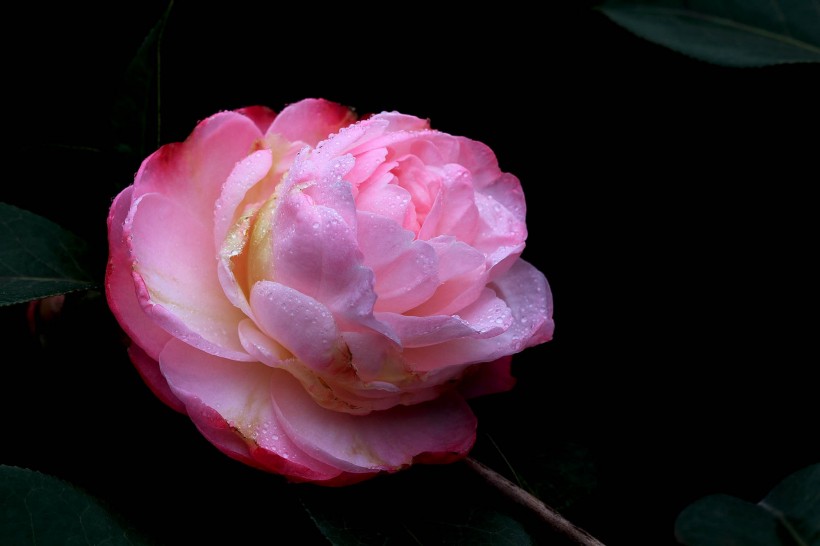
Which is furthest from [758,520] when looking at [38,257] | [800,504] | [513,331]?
[38,257]

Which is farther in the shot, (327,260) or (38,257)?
(38,257)

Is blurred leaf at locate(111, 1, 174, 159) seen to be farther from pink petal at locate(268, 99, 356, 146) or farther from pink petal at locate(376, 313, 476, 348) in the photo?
pink petal at locate(376, 313, 476, 348)

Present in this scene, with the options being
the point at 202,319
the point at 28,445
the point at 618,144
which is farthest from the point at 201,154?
the point at 618,144

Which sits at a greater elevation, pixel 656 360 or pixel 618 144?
pixel 618 144

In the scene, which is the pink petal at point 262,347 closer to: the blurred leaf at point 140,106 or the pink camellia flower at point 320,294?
the pink camellia flower at point 320,294

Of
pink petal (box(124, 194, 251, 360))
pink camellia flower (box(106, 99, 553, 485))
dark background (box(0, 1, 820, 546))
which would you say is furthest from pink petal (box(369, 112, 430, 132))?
dark background (box(0, 1, 820, 546))

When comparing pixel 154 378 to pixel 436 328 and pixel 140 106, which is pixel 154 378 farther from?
pixel 140 106

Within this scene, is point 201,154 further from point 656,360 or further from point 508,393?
point 656,360
